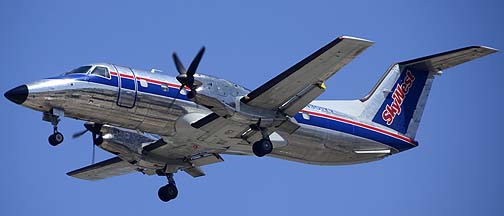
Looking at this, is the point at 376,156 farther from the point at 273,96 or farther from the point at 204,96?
the point at 204,96

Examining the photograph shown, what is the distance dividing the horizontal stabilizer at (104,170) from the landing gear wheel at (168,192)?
4.58 ft

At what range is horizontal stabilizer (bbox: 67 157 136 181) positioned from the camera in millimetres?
28109

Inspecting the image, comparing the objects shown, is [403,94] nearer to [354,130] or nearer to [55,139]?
[354,130]

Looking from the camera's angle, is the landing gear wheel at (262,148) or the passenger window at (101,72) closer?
the passenger window at (101,72)

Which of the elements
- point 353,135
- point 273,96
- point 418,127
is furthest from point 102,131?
point 418,127

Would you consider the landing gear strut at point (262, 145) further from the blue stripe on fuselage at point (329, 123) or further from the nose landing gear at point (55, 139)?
the nose landing gear at point (55, 139)

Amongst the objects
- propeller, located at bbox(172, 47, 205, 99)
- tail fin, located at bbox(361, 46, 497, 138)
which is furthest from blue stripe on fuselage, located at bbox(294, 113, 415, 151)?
propeller, located at bbox(172, 47, 205, 99)

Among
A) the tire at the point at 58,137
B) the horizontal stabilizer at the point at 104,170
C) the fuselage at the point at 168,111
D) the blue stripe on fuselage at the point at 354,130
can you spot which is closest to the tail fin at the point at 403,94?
the blue stripe on fuselage at the point at 354,130

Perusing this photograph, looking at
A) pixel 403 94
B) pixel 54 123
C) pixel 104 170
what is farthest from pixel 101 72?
pixel 403 94

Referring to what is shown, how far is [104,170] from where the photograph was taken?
28594mm

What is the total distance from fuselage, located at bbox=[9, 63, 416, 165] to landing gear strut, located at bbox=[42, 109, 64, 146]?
15cm

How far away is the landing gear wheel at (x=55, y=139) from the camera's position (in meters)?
22.6

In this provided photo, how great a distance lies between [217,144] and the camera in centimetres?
2506

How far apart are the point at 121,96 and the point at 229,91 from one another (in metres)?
2.72
